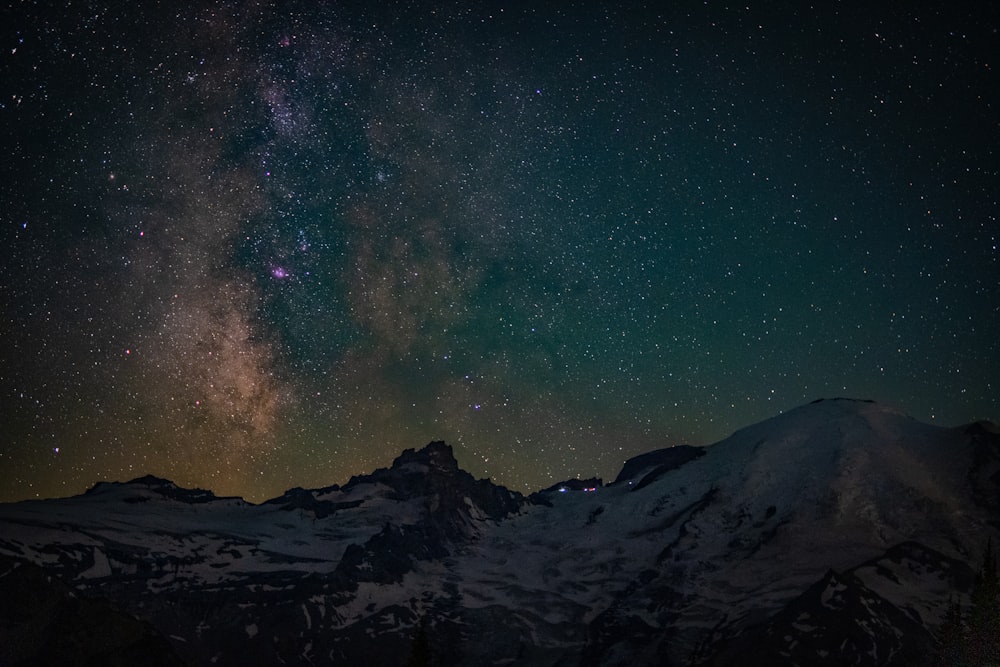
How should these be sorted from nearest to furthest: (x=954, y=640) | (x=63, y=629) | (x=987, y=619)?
1. (x=987, y=619)
2. (x=954, y=640)
3. (x=63, y=629)

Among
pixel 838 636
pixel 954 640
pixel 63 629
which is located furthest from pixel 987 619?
pixel 63 629

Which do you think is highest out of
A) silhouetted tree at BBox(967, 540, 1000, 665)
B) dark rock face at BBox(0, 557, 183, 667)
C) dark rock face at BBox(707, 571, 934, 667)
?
dark rock face at BBox(0, 557, 183, 667)

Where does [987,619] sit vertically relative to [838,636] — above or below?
above

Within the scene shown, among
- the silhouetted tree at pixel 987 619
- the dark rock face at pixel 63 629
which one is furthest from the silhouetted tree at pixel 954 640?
the dark rock face at pixel 63 629

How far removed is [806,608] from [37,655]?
169 m

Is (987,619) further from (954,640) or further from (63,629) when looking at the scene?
(63,629)

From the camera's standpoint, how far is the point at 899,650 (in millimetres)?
176250

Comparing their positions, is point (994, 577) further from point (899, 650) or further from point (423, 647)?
point (899, 650)

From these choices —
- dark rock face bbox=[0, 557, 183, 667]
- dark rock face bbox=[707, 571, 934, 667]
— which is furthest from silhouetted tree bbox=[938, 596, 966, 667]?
dark rock face bbox=[0, 557, 183, 667]

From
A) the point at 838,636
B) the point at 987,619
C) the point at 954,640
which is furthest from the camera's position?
the point at 838,636

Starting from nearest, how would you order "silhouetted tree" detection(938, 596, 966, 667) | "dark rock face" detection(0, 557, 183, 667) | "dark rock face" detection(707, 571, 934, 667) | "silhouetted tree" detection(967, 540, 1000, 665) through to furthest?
"silhouetted tree" detection(967, 540, 1000, 665)
"dark rock face" detection(0, 557, 183, 667)
"silhouetted tree" detection(938, 596, 966, 667)
"dark rock face" detection(707, 571, 934, 667)

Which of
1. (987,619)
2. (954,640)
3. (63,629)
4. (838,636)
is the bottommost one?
(838,636)

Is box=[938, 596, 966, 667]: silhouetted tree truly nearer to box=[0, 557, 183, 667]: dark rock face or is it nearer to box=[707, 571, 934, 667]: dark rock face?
box=[707, 571, 934, 667]: dark rock face

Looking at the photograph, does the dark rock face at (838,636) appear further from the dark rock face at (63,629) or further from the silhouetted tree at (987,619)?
the dark rock face at (63,629)
